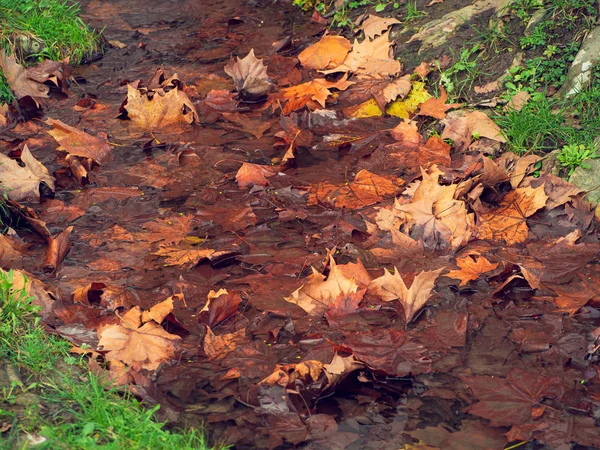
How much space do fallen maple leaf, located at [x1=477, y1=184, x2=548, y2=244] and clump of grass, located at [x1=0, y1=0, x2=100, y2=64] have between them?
3694mm

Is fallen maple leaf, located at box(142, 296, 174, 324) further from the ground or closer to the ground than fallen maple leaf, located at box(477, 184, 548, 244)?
closer to the ground

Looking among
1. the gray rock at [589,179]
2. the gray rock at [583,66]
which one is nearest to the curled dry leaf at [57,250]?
the gray rock at [589,179]

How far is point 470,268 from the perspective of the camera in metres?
3.40

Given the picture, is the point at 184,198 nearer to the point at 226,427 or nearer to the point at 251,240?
the point at 251,240

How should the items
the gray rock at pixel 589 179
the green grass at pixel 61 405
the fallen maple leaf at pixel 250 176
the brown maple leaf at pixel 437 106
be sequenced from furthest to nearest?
the brown maple leaf at pixel 437 106, the fallen maple leaf at pixel 250 176, the gray rock at pixel 589 179, the green grass at pixel 61 405

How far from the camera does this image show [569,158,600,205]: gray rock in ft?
12.4

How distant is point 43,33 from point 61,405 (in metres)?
4.05

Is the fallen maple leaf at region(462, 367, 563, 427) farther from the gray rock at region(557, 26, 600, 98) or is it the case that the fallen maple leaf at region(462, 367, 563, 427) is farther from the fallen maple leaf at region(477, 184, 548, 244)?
the gray rock at region(557, 26, 600, 98)

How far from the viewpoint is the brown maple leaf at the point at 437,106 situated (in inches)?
180

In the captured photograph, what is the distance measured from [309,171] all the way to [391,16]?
77.4 inches

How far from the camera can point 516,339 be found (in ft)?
9.89

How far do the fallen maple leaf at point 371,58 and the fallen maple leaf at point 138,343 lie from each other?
2.87 meters

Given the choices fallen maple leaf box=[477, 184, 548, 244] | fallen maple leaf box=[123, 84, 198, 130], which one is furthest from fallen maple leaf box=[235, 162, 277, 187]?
fallen maple leaf box=[477, 184, 548, 244]

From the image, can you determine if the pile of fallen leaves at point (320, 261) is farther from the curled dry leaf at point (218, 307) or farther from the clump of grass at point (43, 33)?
the clump of grass at point (43, 33)
